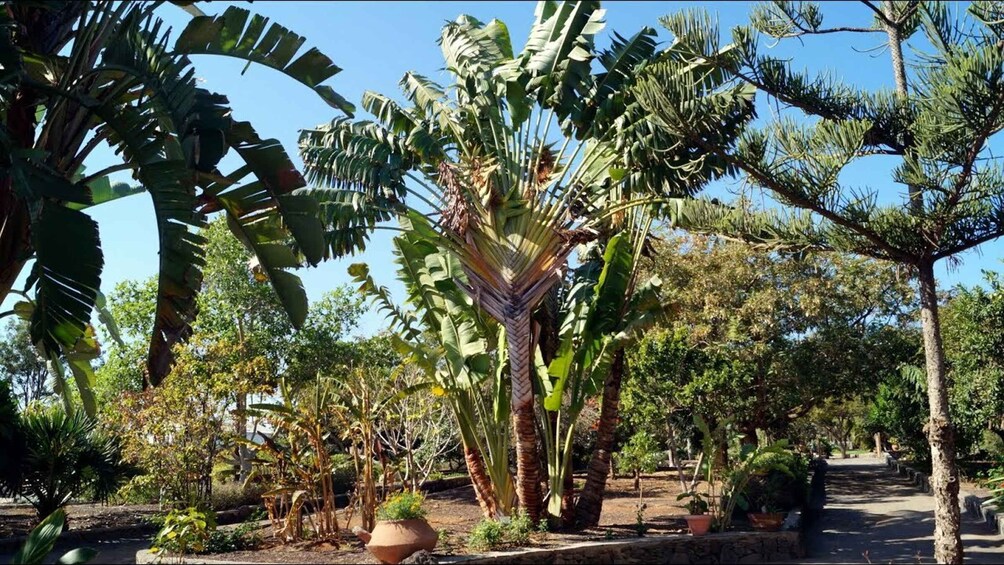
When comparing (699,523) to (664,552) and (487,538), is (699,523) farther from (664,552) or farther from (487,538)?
(487,538)

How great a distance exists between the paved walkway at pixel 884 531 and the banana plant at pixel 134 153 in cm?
663

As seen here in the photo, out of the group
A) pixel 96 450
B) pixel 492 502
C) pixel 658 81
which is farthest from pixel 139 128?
pixel 96 450

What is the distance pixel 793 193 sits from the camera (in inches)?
332

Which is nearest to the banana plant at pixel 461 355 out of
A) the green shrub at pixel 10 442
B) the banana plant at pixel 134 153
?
the banana plant at pixel 134 153

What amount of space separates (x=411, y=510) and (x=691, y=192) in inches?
233

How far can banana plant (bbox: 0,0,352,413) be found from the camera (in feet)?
19.5

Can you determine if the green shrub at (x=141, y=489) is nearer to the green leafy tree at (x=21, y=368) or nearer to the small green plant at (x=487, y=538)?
the small green plant at (x=487, y=538)

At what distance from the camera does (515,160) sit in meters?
12.2

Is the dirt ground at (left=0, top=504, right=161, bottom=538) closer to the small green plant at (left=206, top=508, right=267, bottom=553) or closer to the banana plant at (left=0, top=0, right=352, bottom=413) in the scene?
the small green plant at (left=206, top=508, right=267, bottom=553)

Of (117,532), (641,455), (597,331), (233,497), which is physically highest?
(597,331)

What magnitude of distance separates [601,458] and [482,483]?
192 centimetres

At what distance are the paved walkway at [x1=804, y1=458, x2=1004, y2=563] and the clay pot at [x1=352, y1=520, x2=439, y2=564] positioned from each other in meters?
4.95

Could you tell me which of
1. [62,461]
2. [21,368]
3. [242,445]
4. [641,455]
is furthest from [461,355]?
[21,368]

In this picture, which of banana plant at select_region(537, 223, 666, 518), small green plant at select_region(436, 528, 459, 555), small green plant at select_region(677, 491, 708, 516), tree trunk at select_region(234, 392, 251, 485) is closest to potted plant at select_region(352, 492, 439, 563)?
small green plant at select_region(436, 528, 459, 555)
